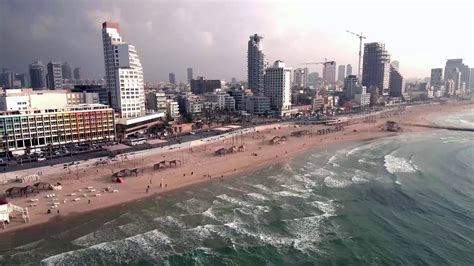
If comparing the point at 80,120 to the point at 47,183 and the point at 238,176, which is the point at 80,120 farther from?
the point at 238,176

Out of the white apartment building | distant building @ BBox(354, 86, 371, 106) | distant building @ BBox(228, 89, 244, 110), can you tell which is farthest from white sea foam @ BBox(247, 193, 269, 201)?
distant building @ BBox(354, 86, 371, 106)

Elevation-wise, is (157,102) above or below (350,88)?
below

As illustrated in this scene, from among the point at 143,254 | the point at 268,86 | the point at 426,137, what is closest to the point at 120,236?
the point at 143,254

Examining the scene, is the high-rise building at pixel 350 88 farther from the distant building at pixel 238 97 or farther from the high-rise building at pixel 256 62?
the distant building at pixel 238 97

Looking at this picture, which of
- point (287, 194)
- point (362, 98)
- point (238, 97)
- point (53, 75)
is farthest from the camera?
point (53, 75)

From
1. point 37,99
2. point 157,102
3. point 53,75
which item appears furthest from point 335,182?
point 53,75

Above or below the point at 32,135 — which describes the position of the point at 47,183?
below

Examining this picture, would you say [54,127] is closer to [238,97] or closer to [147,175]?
[147,175]
